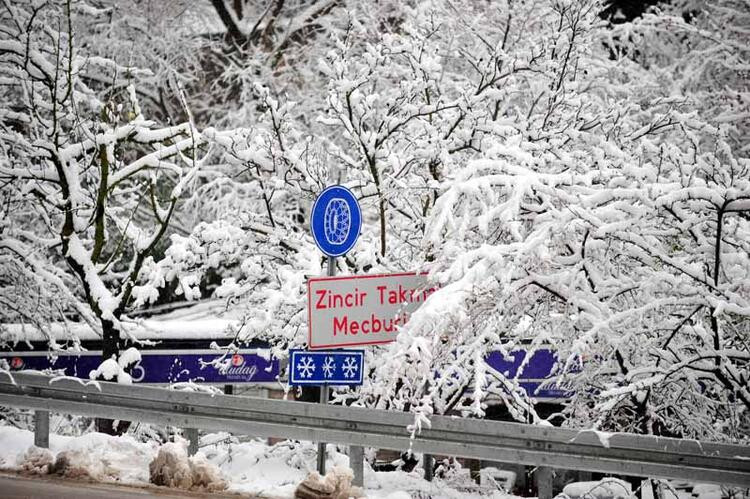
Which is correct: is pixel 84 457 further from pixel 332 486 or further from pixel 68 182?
pixel 68 182

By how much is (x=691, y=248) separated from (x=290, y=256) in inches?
182

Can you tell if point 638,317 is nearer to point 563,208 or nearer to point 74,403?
point 563,208

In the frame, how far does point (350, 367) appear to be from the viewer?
292 inches

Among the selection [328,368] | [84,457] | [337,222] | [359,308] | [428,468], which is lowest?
[428,468]

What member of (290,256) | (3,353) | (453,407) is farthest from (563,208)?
(3,353)

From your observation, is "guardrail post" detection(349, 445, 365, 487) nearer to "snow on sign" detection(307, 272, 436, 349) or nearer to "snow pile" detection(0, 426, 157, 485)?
"snow on sign" detection(307, 272, 436, 349)

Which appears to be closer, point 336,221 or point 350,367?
point 350,367

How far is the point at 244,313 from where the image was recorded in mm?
9688

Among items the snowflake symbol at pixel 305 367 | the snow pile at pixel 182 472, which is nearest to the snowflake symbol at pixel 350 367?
the snowflake symbol at pixel 305 367

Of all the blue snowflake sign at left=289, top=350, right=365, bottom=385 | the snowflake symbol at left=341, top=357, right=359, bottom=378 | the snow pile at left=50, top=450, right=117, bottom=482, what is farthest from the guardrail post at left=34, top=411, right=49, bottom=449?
the snowflake symbol at left=341, top=357, right=359, bottom=378

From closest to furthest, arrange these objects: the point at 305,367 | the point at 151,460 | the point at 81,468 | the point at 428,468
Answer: the point at 81,468 < the point at 151,460 < the point at 305,367 < the point at 428,468

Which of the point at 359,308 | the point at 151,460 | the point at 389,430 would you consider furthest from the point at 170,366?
the point at 389,430

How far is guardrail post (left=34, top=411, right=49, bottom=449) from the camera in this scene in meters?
7.24

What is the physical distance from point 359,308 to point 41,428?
2967 millimetres
